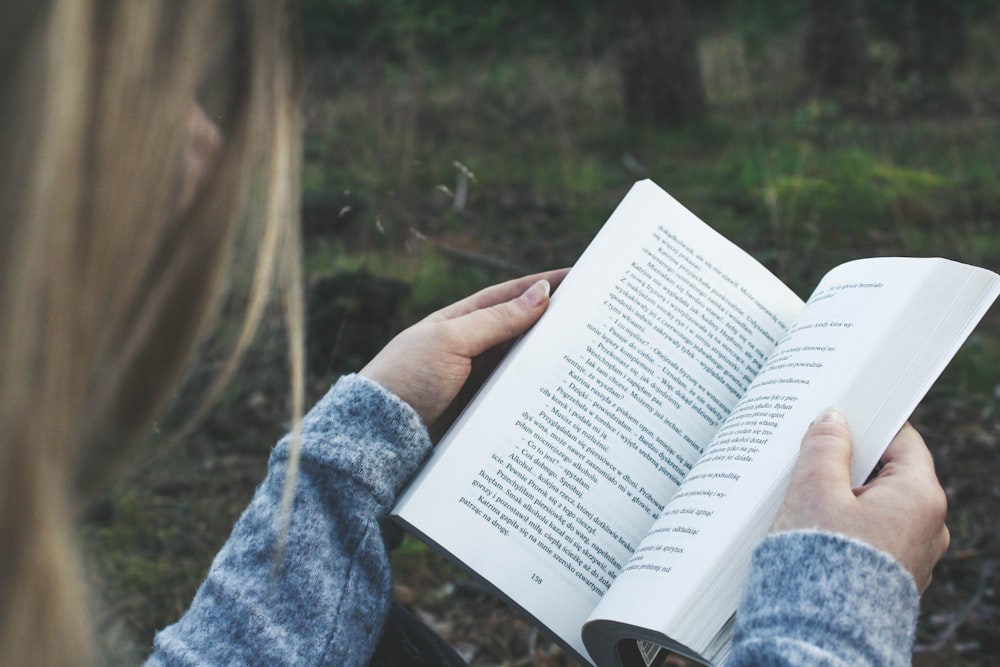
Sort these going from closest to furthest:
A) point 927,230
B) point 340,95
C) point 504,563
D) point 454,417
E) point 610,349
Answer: point 504,563
point 610,349
point 454,417
point 927,230
point 340,95

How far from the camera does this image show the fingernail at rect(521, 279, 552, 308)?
61.5 inches

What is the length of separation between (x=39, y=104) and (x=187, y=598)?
178cm

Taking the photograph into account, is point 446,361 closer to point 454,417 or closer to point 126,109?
point 454,417

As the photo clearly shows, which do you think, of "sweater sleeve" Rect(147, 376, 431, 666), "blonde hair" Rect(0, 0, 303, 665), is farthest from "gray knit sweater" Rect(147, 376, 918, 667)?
"blonde hair" Rect(0, 0, 303, 665)

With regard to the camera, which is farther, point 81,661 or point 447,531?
point 447,531

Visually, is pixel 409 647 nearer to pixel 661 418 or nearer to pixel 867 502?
pixel 661 418

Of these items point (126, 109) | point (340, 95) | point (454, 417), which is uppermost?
point (126, 109)

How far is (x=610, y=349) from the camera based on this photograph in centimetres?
151

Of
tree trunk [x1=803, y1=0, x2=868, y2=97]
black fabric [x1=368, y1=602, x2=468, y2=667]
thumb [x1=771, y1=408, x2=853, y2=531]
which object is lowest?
tree trunk [x1=803, y1=0, x2=868, y2=97]

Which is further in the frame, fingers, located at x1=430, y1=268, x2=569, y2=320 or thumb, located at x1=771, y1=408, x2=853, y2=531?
fingers, located at x1=430, y1=268, x2=569, y2=320

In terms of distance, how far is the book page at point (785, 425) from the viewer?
1200 millimetres

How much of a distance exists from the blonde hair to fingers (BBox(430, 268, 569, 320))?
2.17ft

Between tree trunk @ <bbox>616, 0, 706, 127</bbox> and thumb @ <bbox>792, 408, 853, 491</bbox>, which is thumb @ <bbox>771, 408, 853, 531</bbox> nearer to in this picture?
thumb @ <bbox>792, 408, 853, 491</bbox>

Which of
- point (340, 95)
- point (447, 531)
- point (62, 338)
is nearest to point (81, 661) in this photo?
point (62, 338)
